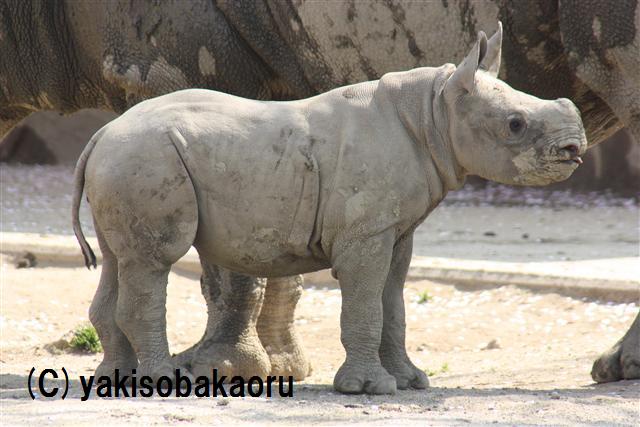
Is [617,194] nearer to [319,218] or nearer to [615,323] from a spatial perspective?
[615,323]

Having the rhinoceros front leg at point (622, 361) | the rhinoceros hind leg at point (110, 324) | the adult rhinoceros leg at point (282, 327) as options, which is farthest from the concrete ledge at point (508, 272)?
the rhinoceros hind leg at point (110, 324)

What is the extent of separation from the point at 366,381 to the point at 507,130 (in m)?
1.07

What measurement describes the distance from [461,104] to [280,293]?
75.0 inches

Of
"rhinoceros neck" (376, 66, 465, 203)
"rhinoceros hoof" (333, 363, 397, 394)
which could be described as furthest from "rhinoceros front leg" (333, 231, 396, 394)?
"rhinoceros neck" (376, 66, 465, 203)

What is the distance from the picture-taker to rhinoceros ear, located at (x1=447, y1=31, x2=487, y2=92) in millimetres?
4918

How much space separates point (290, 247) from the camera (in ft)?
16.7

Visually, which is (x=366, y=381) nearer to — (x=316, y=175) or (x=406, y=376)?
(x=406, y=376)

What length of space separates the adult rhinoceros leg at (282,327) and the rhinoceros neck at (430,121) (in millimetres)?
1619

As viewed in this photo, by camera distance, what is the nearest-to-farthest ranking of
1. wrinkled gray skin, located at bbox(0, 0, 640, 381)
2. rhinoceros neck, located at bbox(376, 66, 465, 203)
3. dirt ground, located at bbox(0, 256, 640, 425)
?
dirt ground, located at bbox(0, 256, 640, 425), rhinoceros neck, located at bbox(376, 66, 465, 203), wrinkled gray skin, located at bbox(0, 0, 640, 381)

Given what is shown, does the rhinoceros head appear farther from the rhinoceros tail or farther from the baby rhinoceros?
the rhinoceros tail

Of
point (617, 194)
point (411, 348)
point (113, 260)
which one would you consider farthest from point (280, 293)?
point (617, 194)

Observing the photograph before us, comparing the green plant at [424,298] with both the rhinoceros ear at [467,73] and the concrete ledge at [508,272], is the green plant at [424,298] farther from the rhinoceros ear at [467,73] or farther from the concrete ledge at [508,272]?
the rhinoceros ear at [467,73]

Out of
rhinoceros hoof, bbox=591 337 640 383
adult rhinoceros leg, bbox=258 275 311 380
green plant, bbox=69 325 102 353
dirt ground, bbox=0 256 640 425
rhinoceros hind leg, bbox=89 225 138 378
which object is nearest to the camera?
dirt ground, bbox=0 256 640 425

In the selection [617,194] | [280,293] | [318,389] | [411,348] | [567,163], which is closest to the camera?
[567,163]
